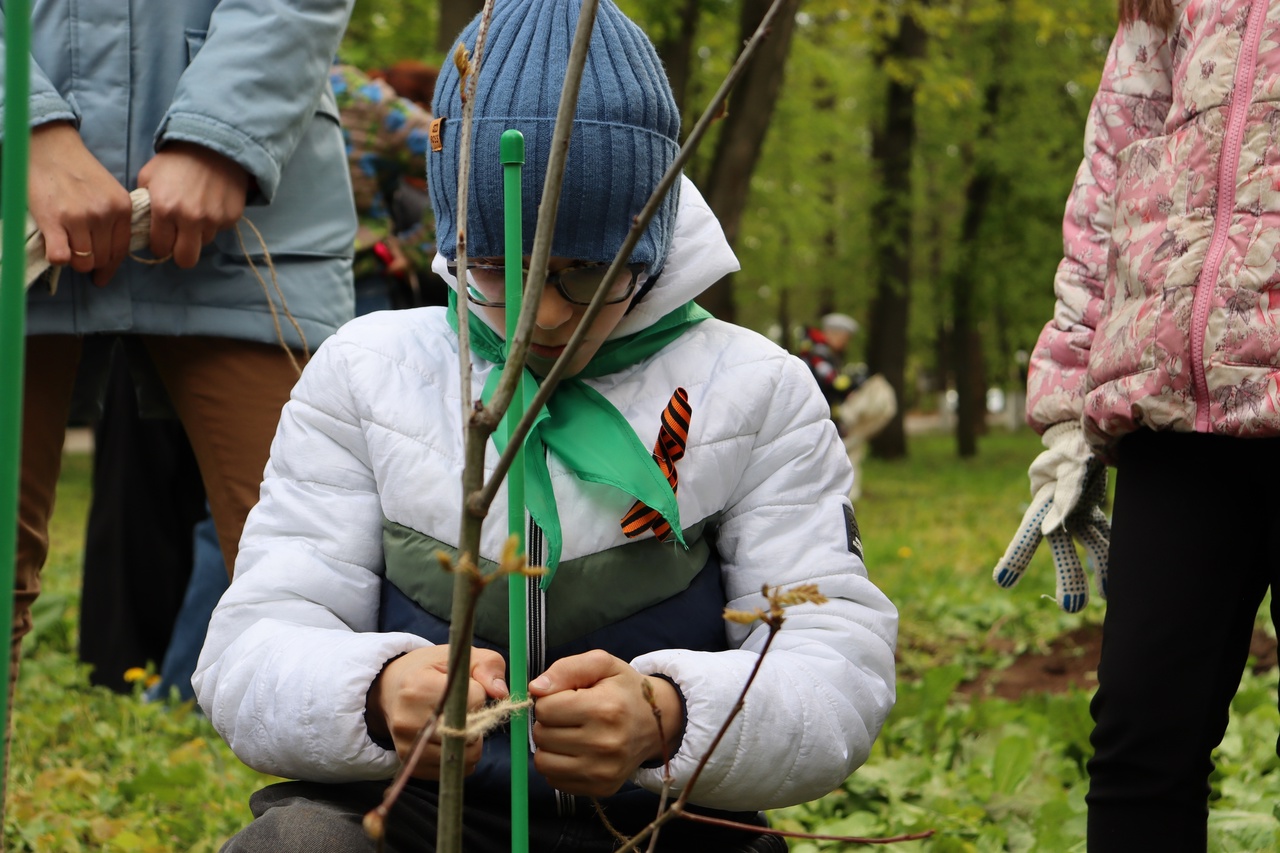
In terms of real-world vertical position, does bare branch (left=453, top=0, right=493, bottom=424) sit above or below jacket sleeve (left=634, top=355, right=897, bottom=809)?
above

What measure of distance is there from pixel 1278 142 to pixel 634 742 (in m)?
1.13

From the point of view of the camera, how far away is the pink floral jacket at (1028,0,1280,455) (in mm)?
1742

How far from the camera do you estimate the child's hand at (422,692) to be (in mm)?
1269

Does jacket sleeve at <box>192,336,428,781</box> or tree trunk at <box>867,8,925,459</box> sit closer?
jacket sleeve at <box>192,336,428,781</box>

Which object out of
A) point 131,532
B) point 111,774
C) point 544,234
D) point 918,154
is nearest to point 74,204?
point 544,234

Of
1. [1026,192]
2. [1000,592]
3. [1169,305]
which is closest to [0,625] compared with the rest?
[1169,305]

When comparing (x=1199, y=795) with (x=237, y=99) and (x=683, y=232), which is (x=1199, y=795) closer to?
(x=683, y=232)

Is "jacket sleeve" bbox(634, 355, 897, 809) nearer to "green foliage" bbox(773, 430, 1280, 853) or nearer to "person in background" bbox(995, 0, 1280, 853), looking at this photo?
"person in background" bbox(995, 0, 1280, 853)

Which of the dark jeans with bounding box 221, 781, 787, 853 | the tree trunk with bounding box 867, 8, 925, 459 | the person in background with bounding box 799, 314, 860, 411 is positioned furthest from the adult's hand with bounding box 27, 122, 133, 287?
the tree trunk with bounding box 867, 8, 925, 459

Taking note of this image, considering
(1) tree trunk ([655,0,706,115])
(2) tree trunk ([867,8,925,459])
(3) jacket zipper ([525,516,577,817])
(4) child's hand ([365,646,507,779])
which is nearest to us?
(4) child's hand ([365,646,507,779])

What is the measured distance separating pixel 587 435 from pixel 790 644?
1.12 ft

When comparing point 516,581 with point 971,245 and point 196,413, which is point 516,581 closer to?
point 196,413

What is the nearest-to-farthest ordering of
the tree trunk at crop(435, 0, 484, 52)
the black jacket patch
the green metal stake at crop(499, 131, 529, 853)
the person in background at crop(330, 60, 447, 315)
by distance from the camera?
the green metal stake at crop(499, 131, 529, 853) < the black jacket patch < the person in background at crop(330, 60, 447, 315) < the tree trunk at crop(435, 0, 484, 52)

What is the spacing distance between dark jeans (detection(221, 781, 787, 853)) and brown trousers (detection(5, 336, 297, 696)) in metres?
0.76
